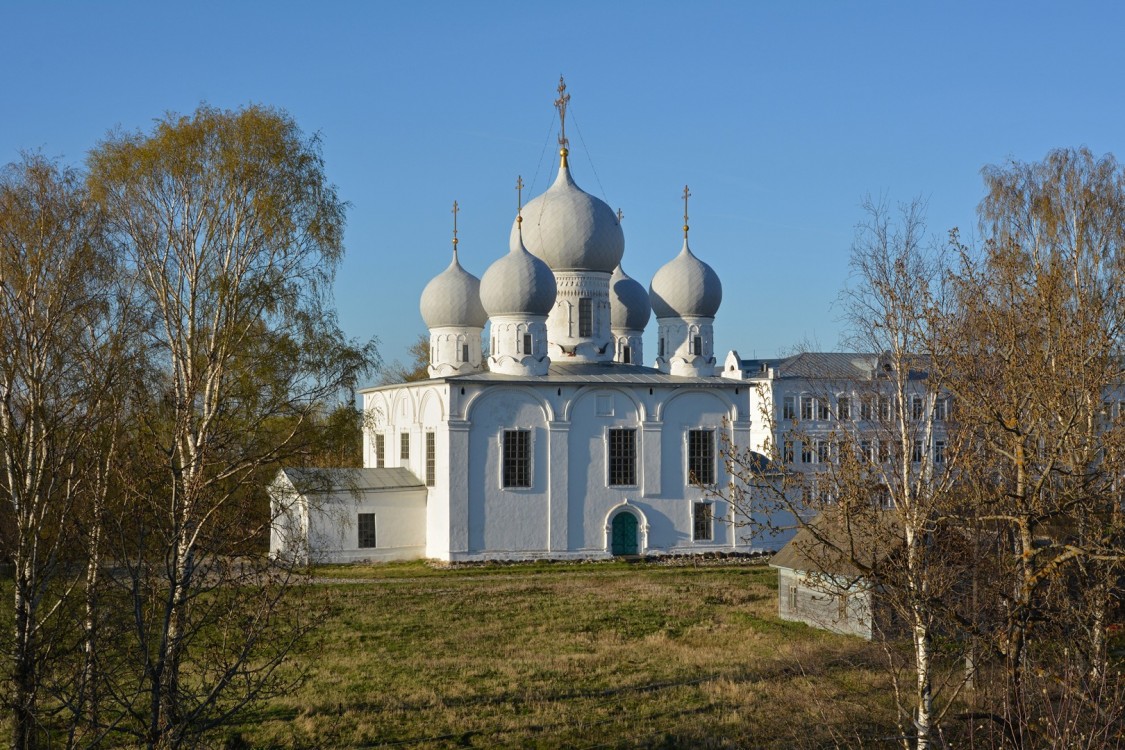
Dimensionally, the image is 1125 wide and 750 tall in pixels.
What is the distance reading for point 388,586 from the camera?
26734 millimetres

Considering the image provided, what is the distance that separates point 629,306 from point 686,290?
7.84ft

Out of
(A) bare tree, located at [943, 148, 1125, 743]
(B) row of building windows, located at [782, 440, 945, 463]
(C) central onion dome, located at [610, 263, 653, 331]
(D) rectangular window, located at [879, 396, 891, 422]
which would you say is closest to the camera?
(A) bare tree, located at [943, 148, 1125, 743]

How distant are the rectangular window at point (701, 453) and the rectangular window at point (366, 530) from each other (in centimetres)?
861

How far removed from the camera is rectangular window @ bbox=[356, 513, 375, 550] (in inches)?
1259

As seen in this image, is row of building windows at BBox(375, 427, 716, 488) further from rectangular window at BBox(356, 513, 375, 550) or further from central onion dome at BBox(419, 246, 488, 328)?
central onion dome at BBox(419, 246, 488, 328)

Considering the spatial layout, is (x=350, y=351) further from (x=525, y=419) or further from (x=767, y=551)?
(x=767, y=551)

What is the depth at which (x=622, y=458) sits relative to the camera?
1299 inches

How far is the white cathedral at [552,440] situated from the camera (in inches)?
1246

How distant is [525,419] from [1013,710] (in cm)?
2413

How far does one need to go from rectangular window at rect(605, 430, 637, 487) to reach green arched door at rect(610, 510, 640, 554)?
868 millimetres

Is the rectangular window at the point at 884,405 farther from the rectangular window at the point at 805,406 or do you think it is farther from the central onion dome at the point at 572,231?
the rectangular window at the point at 805,406

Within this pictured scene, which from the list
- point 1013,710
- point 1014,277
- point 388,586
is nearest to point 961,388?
point 1014,277

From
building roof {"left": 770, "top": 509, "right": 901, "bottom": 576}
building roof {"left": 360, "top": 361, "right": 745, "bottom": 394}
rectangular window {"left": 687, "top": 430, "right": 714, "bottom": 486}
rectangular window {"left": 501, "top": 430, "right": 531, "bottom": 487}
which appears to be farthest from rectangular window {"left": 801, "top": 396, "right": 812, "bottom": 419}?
building roof {"left": 770, "top": 509, "right": 901, "bottom": 576}

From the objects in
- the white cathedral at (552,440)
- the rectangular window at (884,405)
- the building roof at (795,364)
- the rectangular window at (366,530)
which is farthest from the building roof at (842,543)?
the building roof at (795,364)
